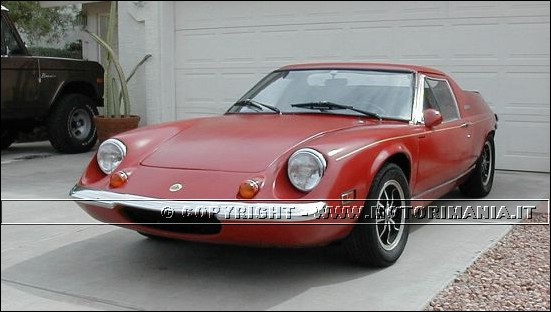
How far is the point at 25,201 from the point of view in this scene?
5582mm

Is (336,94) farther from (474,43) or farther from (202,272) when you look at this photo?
(474,43)

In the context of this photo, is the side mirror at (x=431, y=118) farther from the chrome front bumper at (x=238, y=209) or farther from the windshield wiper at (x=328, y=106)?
the chrome front bumper at (x=238, y=209)

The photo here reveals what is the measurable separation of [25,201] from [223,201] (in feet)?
9.78

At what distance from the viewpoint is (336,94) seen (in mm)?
4605

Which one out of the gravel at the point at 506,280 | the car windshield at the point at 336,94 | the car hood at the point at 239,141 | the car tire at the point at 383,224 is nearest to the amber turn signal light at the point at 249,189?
the car hood at the point at 239,141

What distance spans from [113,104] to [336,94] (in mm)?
4129

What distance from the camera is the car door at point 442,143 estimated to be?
441 centimetres

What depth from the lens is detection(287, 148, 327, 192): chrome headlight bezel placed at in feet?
11.0

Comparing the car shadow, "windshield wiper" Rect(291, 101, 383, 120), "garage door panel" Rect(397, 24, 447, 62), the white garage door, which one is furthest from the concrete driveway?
"garage door panel" Rect(397, 24, 447, 62)

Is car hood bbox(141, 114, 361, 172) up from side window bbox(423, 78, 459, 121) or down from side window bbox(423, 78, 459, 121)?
down

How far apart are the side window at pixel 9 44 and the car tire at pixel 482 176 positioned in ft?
13.1

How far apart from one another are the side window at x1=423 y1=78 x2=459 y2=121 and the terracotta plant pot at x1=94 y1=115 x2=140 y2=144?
156 inches

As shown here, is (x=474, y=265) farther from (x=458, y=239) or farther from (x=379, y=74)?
(x=379, y=74)

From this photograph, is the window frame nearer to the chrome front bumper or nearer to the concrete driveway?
the concrete driveway
